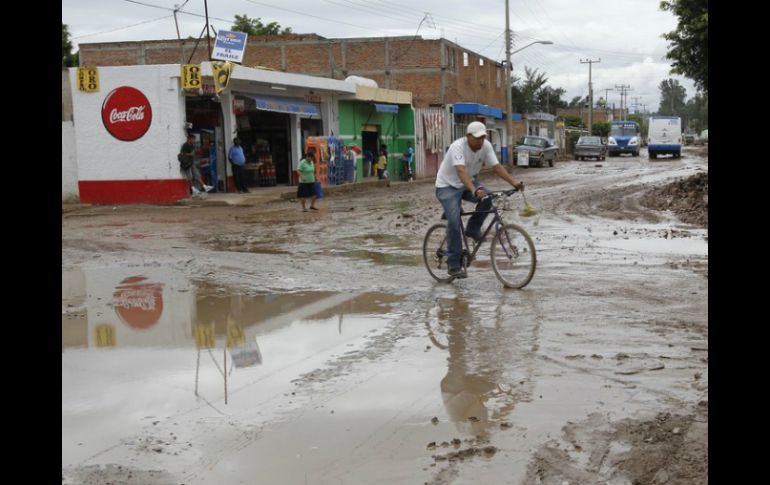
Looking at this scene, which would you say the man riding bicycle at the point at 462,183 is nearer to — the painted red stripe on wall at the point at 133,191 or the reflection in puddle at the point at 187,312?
the reflection in puddle at the point at 187,312

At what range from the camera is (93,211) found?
21688 millimetres

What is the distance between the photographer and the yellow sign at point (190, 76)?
23.1 meters

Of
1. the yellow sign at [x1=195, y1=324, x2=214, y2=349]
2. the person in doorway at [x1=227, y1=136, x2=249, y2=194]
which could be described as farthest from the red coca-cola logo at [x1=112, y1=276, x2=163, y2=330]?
the person in doorway at [x1=227, y1=136, x2=249, y2=194]

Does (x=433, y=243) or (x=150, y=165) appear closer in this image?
(x=433, y=243)

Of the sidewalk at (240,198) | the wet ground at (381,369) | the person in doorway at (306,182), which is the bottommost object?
the wet ground at (381,369)

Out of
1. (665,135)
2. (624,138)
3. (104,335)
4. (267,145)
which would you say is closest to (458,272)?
(104,335)

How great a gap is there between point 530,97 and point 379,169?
4356cm

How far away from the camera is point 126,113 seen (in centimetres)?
2356

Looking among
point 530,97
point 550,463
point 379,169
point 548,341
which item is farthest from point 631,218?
point 530,97

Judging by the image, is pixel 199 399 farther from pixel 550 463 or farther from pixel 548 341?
pixel 548 341

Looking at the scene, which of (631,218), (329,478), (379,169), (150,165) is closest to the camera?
(329,478)

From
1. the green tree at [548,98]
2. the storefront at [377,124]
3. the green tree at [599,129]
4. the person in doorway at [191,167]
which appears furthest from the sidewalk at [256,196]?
the green tree at [599,129]

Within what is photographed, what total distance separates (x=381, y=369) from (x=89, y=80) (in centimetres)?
1976

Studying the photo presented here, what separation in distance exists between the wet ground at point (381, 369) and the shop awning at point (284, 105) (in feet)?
47.7
